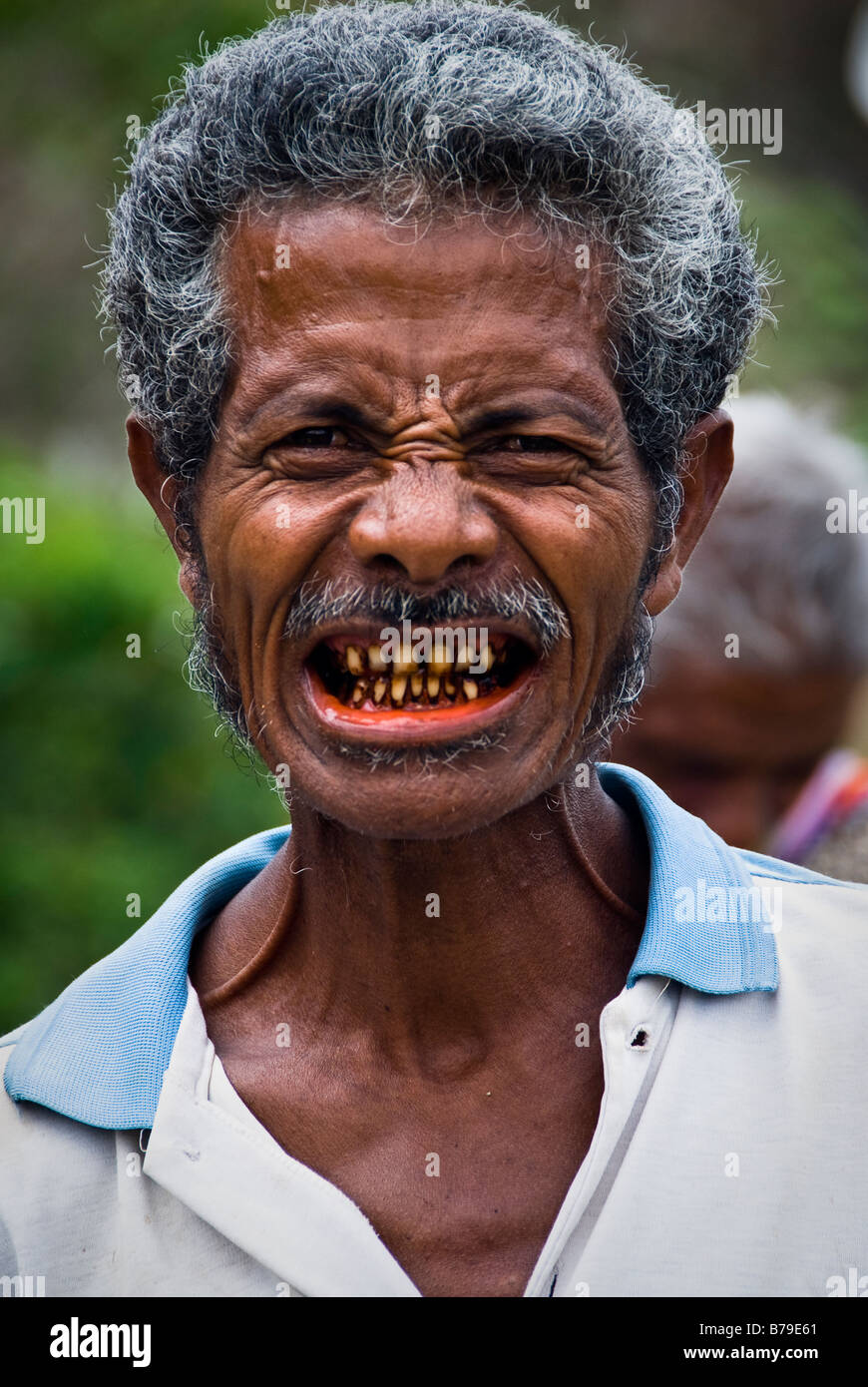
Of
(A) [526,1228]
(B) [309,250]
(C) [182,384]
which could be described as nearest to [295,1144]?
(A) [526,1228]

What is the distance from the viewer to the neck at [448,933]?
2.55m

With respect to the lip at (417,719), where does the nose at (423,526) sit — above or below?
above

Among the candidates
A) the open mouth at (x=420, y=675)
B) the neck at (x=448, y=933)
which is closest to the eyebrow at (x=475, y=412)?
the open mouth at (x=420, y=675)

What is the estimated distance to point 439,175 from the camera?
7.44 ft

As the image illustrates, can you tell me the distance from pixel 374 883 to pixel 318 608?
1.68 feet

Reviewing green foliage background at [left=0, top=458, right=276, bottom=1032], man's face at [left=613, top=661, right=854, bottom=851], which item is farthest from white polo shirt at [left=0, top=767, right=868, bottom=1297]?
green foliage background at [left=0, top=458, right=276, bottom=1032]

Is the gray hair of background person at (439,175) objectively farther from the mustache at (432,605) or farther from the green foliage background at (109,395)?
the green foliage background at (109,395)

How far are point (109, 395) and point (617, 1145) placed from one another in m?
7.21

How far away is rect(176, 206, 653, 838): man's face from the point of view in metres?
2.27

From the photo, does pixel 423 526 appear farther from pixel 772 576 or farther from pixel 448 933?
pixel 772 576

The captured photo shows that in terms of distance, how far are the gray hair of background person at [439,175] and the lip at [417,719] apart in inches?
17.1

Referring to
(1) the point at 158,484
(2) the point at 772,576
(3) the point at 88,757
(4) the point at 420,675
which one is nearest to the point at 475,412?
(4) the point at 420,675

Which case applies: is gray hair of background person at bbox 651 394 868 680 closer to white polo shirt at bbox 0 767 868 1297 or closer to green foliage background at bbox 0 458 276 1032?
green foliage background at bbox 0 458 276 1032

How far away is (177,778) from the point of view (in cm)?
546
